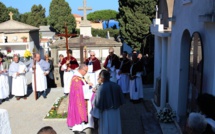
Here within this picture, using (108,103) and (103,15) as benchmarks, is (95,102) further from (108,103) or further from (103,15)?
(103,15)

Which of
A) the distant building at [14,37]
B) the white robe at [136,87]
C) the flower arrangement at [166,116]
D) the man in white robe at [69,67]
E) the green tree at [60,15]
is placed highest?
the green tree at [60,15]

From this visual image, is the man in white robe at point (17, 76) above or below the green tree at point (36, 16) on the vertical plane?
below

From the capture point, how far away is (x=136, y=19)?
67.4 feet

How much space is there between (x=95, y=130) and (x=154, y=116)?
1.77 m

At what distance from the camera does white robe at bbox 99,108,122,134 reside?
6.34m

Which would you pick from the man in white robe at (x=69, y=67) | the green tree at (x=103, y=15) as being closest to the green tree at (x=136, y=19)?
the man in white robe at (x=69, y=67)

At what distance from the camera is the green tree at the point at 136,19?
2028cm

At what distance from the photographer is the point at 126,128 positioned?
301 inches

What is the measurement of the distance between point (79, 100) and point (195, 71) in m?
2.78

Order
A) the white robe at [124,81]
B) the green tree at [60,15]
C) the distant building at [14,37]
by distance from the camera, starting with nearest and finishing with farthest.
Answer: the white robe at [124,81]
the distant building at [14,37]
the green tree at [60,15]

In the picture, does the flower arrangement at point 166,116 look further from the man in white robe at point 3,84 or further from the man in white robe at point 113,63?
the man in white robe at point 3,84

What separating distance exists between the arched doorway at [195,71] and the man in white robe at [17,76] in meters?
6.38

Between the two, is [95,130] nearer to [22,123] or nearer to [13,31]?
[22,123]

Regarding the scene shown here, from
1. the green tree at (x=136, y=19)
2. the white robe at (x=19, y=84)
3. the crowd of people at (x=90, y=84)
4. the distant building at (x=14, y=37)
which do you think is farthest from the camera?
the distant building at (x=14, y=37)
